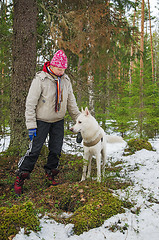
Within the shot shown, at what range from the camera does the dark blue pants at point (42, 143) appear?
12.2ft

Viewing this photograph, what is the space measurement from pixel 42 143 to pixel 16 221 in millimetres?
1641

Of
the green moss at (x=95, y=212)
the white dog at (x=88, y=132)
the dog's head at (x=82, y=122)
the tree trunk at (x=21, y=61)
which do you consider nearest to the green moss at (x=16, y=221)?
the green moss at (x=95, y=212)

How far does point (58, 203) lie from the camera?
3.26m

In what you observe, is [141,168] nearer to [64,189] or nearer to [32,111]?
[64,189]

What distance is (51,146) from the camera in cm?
409

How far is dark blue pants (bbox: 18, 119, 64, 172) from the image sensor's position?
3732 millimetres

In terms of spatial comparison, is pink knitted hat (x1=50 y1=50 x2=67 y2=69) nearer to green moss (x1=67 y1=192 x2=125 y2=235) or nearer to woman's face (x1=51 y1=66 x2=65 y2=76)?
woman's face (x1=51 y1=66 x2=65 y2=76)

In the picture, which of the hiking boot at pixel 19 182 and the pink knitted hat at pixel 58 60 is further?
the hiking boot at pixel 19 182

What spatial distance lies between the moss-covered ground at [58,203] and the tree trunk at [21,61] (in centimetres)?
106

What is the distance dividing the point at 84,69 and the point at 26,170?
13.4 ft

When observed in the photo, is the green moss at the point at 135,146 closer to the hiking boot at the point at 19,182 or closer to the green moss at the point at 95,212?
the green moss at the point at 95,212

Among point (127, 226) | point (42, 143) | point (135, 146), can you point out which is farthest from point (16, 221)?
point (135, 146)

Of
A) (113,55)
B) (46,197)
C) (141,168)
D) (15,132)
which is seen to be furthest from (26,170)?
(113,55)

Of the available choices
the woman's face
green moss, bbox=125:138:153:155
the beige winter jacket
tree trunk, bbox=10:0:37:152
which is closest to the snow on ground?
the beige winter jacket
